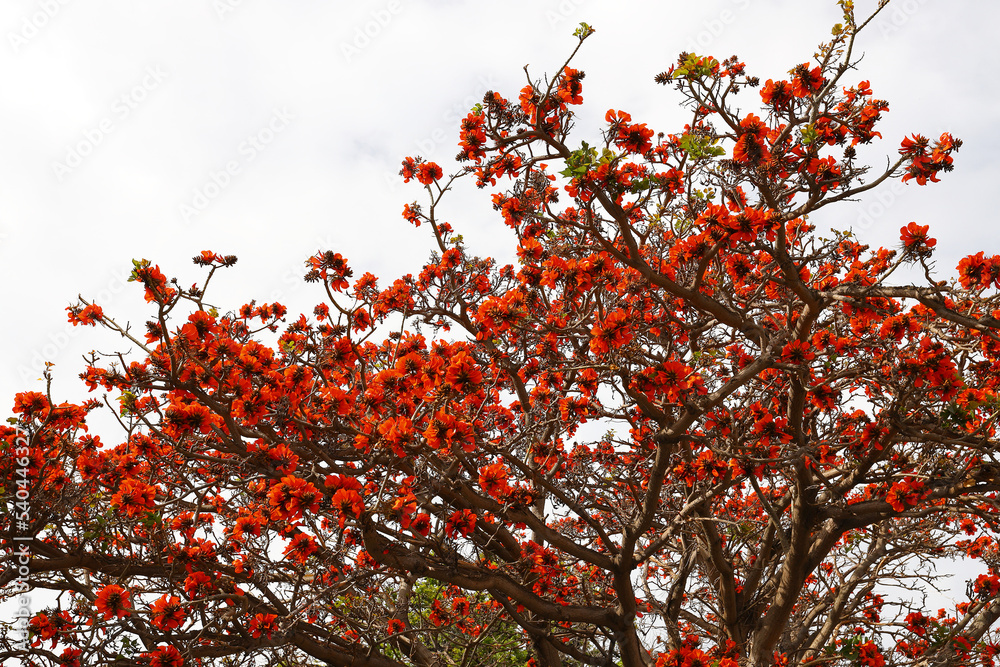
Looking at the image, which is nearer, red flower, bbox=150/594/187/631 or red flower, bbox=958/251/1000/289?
red flower, bbox=150/594/187/631

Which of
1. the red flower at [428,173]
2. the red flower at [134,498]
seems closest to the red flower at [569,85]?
the red flower at [428,173]

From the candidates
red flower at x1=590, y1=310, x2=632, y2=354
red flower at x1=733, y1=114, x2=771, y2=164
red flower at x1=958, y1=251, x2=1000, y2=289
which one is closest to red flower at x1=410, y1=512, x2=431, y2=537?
red flower at x1=590, y1=310, x2=632, y2=354

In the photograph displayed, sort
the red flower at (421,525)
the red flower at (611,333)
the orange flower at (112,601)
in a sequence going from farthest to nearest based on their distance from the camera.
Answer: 1. the red flower at (421,525)
2. the red flower at (611,333)
3. the orange flower at (112,601)

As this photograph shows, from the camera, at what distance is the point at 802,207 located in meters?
4.65

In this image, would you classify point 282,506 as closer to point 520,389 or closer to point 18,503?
point 18,503

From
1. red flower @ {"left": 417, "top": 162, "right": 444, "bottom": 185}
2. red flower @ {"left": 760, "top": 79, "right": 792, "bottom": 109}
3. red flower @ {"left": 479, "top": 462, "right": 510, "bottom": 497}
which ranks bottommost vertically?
red flower @ {"left": 479, "top": 462, "right": 510, "bottom": 497}

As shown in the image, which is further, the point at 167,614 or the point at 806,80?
the point at 806,80

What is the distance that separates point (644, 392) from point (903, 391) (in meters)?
1.94

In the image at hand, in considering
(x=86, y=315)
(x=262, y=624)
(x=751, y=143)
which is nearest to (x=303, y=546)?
(x=262, y=624)

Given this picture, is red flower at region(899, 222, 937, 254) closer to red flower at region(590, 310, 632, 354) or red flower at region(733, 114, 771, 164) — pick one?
red flower at region(733, 114, 771, 164)

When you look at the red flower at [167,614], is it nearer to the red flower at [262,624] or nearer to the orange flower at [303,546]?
the red flower at [262,624]

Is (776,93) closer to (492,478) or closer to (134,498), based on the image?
(492,478)

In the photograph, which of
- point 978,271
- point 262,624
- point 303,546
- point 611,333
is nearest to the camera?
point 303,546

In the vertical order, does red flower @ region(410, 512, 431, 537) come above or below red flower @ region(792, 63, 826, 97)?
below
